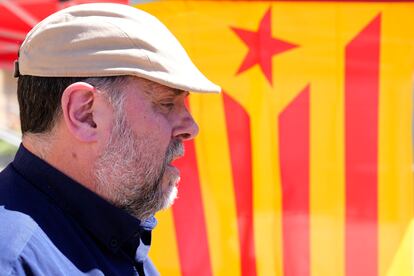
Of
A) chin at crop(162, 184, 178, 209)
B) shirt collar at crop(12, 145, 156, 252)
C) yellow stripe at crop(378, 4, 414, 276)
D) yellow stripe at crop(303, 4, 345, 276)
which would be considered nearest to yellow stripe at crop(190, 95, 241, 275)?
yellow stripe at crop(303, 4, 345, 276)

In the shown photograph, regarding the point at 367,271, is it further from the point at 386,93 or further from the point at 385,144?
the point at 386,93

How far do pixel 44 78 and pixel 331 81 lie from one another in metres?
1.39

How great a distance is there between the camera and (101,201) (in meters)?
1.11

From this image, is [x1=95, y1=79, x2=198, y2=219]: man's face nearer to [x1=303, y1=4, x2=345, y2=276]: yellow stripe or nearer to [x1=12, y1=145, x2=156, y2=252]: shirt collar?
[x1=12, y1=145, x2=156, y2=252]: shirt collar

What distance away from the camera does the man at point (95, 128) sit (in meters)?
1.07

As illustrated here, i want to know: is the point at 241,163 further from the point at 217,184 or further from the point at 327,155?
the point at 327,155

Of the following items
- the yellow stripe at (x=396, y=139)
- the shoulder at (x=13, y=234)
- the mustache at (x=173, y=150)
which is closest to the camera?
the shoulder at (x=13, y=234)

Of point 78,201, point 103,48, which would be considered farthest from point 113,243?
point 103,48

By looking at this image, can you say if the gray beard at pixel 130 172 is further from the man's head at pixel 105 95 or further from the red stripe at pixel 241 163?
the red stripe at pixel 241 163

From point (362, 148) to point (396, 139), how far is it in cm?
13

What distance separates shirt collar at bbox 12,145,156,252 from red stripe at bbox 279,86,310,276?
1227 millimetres

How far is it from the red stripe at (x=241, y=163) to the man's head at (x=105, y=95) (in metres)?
1.13

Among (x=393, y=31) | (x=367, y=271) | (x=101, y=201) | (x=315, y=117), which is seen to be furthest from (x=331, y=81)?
(x=101, y=201)

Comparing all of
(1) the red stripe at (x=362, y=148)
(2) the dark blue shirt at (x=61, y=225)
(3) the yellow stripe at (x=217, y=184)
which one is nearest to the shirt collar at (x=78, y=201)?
(2) the dark blue shirt at (x=61, y=225)
